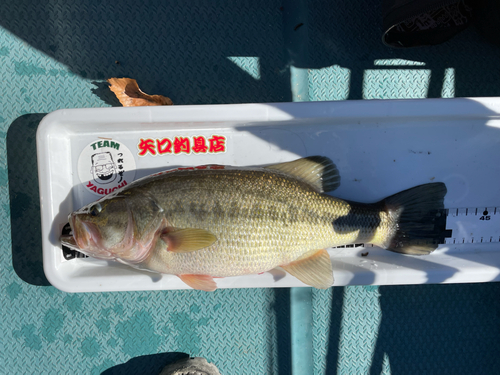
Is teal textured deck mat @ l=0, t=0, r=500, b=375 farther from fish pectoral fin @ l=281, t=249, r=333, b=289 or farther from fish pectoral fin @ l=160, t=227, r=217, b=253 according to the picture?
fish pectoral fin @ l=160, t=227, r=217, b=253

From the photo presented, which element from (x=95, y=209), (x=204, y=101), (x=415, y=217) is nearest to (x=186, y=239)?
(x=95, y=209)

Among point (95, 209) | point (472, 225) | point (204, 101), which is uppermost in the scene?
point (204, 101)

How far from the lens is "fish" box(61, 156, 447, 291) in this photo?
4.13 feet

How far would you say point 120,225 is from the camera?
1252mm

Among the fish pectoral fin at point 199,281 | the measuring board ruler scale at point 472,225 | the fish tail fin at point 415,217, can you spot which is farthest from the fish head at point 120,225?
the measuring board ruler scale at point 472,225

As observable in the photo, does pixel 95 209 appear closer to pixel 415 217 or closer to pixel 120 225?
pixel 120 225

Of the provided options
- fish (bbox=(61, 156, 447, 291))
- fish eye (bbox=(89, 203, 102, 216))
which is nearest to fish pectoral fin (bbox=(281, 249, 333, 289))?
fish (bbox=(61, 156, 447, 291))

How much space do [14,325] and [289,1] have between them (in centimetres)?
225

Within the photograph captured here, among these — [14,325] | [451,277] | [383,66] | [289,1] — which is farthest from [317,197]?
[14,325]

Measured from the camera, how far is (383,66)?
1721mm

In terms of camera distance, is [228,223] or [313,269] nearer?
[228,223]

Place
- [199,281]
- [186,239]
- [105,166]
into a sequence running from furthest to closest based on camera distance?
[105,166]
[199,281]
[186,239]

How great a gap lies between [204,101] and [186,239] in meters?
0.80

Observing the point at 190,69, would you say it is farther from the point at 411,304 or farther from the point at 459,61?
the point at 411,304
